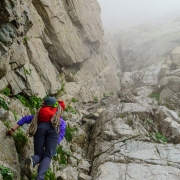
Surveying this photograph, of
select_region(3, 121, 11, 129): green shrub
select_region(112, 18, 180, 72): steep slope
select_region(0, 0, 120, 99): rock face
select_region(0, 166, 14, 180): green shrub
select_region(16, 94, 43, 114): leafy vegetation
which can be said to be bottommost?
select_region(0, 166, 14, 180): green shrub

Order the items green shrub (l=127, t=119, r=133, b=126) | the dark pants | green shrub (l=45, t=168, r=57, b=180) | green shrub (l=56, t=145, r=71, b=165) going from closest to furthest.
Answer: the dark pants, green shrub (l=45, t=168, r=57, b=180), green shrub (l=56, t=145, r=71, b=165), green shrub (l=127, t=119, r=133, b=126)

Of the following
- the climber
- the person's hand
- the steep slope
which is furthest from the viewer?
the steep slope

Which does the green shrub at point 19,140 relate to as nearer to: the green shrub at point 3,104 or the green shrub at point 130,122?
the green shrub at point 3,104

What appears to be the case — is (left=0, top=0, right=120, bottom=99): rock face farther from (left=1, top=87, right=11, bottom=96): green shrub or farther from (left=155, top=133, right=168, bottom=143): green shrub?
(left=155, top=133, right=168, bottom=143): green shrub

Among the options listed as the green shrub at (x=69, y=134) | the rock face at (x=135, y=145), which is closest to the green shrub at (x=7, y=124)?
the rock face at (x=135, y=145)

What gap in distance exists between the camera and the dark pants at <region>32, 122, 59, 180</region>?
6.60m

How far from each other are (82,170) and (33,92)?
18.4ft

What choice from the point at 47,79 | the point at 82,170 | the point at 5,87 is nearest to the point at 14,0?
the point at 5,87

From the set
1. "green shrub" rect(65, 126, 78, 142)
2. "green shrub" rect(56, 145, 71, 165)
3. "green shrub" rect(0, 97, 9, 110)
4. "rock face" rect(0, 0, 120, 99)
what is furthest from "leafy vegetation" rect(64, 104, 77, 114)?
"green shrub" rect(0, 97, 9, 110)

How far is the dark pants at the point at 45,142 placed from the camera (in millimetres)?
6604

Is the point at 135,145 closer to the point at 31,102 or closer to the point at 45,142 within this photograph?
the point at 45,142

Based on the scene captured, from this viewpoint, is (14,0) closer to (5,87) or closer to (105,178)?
(5,87)

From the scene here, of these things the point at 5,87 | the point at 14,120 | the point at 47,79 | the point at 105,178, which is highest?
the point at 47,79

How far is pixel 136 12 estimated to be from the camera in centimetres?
9219
